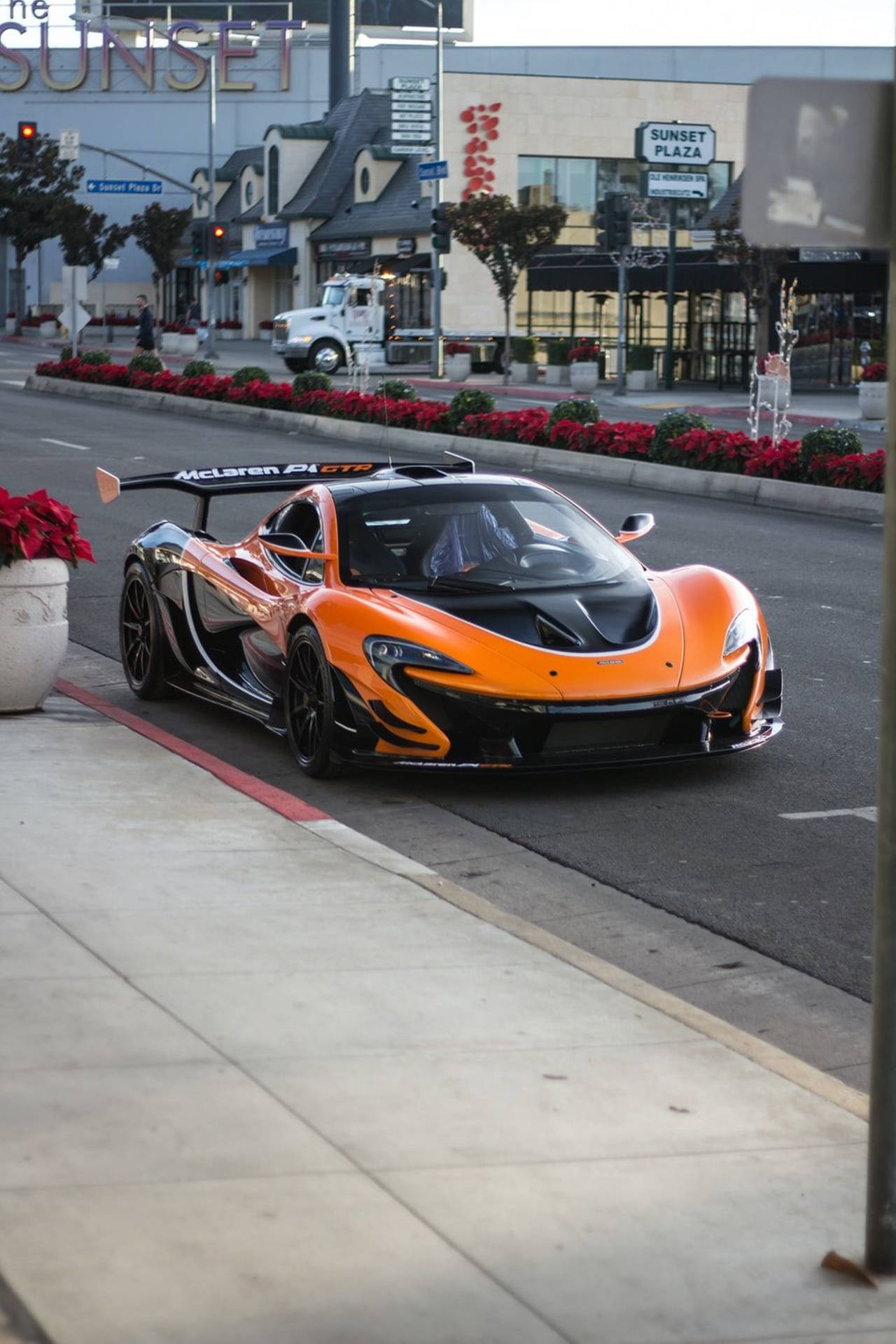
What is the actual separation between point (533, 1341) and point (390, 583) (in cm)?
582

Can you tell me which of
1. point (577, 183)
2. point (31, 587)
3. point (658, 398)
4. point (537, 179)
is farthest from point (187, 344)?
point (31, 587)

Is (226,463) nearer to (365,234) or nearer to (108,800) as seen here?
(108,800)

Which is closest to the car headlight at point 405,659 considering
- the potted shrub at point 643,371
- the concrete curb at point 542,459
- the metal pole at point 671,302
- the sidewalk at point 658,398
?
the concrete curb at point 542,459

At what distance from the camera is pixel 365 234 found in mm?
70750

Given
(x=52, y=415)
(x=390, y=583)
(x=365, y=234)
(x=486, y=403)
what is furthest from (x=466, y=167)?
(x=390, y=583)

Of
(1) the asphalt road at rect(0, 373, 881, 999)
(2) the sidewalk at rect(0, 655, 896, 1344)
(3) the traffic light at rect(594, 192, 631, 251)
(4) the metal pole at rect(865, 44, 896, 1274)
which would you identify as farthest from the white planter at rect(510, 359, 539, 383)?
(4) the metal pole at rect(865, 44, 896, 1274)

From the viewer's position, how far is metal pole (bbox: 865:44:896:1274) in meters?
3.59

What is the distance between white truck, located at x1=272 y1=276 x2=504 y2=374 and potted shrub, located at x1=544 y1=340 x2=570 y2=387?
4298 millimetres

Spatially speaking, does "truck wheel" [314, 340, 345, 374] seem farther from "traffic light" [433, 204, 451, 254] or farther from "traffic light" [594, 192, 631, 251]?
"traffic light" [594, 192, 631, 251]

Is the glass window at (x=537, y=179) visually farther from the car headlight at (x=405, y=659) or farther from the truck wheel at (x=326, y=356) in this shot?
the car headlight at (x=405, y=659)

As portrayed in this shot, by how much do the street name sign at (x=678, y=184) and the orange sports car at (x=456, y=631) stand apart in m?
31.7

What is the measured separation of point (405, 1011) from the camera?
220 inches

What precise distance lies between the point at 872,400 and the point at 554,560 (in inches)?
1030

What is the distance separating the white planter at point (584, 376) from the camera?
46.0 metres
